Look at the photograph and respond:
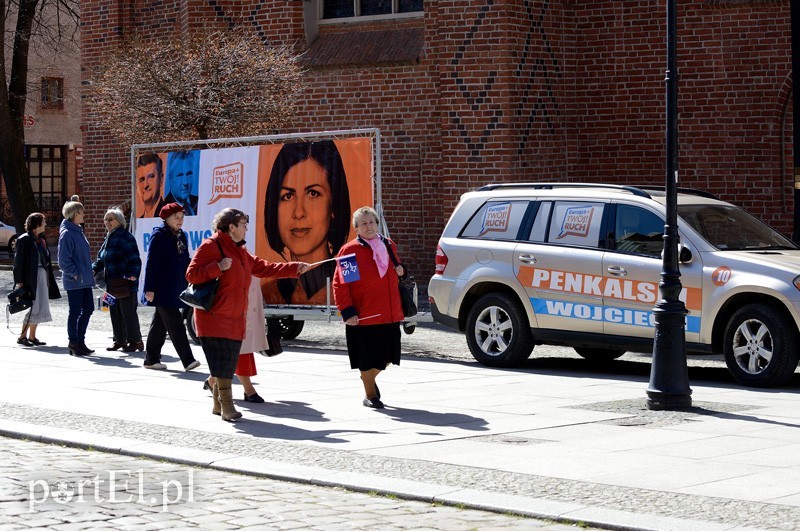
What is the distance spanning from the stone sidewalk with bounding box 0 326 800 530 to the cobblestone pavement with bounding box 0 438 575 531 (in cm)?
17

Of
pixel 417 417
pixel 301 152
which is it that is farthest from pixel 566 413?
pixel 301 152

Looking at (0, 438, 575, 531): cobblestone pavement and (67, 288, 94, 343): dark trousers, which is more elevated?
(67, 288, 94, 343): dark trousers

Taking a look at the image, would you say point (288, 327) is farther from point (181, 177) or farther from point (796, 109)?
point (796, 109)

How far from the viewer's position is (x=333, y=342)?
17.3m

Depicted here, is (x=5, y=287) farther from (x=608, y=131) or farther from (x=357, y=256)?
(x=357, y=256)

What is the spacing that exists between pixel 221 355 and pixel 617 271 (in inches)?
170

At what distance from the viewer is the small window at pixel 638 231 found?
13383mm

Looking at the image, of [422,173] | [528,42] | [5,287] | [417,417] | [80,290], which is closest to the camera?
[417,417]

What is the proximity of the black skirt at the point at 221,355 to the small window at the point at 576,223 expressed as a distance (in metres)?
4.36

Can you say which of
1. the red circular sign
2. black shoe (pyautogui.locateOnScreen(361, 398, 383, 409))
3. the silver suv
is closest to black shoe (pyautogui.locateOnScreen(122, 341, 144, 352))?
the silver suv

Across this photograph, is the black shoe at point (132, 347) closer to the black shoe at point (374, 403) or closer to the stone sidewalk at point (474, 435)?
the stone sidewalk at point (474, 435)

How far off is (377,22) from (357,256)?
42.9 feet

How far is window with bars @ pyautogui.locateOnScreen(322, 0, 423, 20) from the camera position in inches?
930

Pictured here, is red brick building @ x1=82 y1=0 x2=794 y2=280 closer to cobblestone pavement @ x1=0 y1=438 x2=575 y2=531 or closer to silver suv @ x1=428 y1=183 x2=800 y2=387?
silver suv @ x1=428 y1=183 x2=800 y2=387
